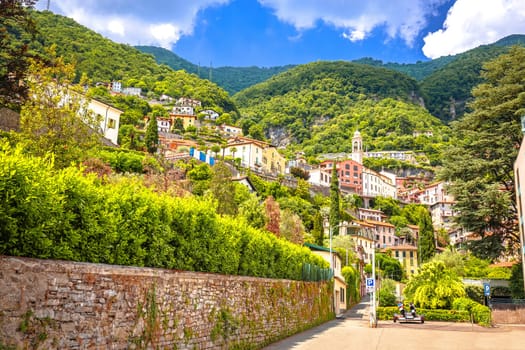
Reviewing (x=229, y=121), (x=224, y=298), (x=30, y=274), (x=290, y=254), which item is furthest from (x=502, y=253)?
(x=229, y=121)

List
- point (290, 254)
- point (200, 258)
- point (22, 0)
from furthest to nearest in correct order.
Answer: point (290, 254), point (22, 0), point (200, 258)

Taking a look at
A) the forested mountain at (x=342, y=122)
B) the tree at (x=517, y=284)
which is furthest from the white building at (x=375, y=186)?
the tree at (x=517, y=284)

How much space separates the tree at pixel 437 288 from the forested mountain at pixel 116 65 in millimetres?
108118

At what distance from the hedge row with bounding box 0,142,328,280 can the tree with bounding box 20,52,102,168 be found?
8707 millimetres

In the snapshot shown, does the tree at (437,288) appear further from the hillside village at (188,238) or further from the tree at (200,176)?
the tree at (200,176)

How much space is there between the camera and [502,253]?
107 ft

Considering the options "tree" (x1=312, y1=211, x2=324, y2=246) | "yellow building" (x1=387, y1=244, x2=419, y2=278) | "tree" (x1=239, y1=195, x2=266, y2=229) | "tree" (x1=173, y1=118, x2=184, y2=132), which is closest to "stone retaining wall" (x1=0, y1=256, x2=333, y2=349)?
"tree" (x1=239, y1=195, x2=266, y2=229)

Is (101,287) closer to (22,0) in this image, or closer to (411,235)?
(22,0)

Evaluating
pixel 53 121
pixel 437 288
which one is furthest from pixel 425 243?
pixel 53 121

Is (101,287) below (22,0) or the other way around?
below

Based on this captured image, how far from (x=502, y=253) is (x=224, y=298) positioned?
88.3 feet

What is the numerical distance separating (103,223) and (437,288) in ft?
100

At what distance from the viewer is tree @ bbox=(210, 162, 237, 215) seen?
36.4 metres

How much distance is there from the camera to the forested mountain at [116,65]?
419ft
